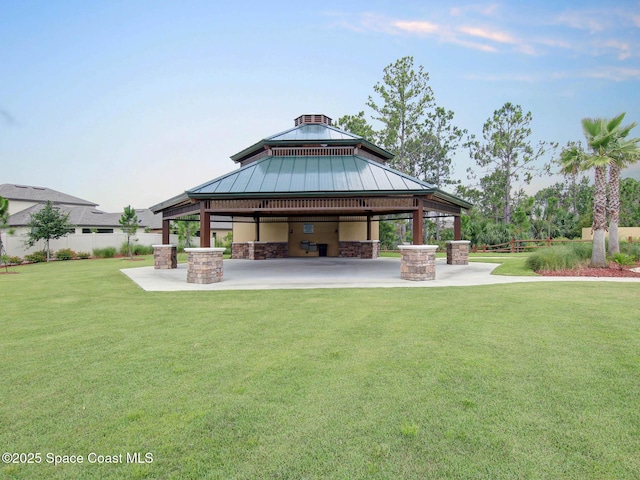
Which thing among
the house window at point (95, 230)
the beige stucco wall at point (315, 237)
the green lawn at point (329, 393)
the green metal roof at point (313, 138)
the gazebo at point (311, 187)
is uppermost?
the green metal roof at point (313, 138)

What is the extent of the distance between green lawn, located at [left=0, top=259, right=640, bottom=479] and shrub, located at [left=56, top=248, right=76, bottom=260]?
21946 mm

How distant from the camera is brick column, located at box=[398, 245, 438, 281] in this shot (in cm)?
1148

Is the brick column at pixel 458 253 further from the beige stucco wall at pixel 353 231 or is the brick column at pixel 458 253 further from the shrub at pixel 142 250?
the shrub at pixel 142 250

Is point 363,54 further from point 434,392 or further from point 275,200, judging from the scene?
point 434,392

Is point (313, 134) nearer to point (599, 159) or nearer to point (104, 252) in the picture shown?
point (599, 159)

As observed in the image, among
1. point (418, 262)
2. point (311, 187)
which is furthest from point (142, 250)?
point (418, 262)

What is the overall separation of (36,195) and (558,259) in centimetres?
4671

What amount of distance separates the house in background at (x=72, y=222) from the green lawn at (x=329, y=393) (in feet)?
76.7

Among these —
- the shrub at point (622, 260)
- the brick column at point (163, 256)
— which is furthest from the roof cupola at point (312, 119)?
the shrub at point (622, 260)

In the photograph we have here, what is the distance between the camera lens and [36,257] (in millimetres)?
23984

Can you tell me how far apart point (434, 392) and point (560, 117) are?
27958 mm

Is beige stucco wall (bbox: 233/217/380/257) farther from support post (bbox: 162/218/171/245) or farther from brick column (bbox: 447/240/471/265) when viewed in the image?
brick column (bbox: 447/240/471/265)

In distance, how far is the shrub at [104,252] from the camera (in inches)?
1053

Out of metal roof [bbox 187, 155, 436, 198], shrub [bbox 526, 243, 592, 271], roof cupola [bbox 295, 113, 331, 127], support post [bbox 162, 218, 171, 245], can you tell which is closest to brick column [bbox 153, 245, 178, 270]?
support post [bbox 162, 218, 171, 245]
